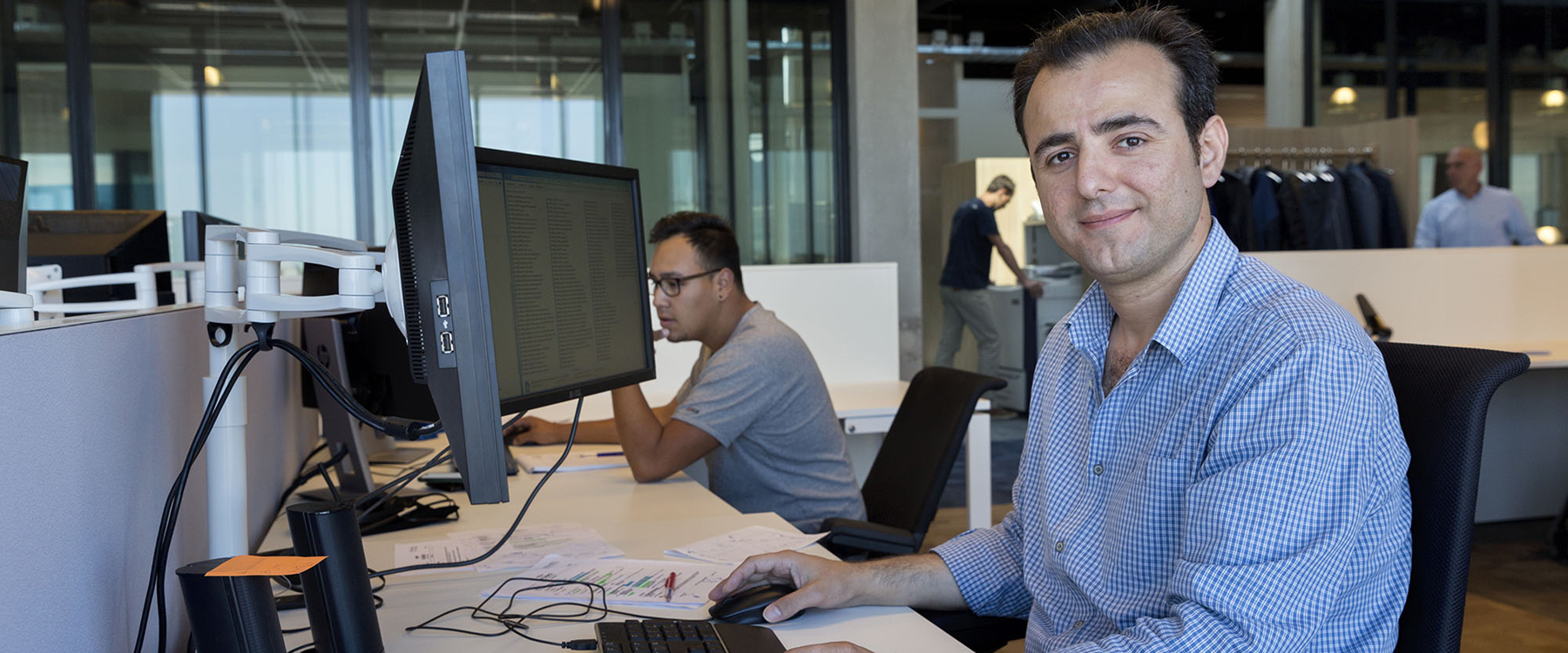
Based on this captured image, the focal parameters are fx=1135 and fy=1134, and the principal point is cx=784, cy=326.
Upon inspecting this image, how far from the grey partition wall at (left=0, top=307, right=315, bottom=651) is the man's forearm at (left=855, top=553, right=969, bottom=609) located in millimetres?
736

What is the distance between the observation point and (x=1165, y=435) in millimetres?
1115

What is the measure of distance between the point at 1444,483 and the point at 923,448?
1239 millimetres

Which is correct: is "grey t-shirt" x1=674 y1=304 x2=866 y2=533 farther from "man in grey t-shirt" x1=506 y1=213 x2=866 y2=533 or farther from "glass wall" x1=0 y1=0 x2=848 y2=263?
"glass wall" x1=0 y1=0 x2=848 y2=263

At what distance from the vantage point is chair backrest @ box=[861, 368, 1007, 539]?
215 centimetres

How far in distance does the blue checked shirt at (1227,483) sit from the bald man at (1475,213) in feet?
17.5

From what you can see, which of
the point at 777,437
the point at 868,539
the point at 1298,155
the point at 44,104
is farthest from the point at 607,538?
the point at 1298,155

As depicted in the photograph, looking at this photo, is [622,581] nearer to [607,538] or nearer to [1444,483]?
[607,538]

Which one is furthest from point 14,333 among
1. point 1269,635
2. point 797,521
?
point 797,521

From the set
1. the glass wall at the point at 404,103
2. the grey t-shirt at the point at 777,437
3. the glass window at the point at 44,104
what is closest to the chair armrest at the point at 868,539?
the grey t-shirt at the point at 777,437

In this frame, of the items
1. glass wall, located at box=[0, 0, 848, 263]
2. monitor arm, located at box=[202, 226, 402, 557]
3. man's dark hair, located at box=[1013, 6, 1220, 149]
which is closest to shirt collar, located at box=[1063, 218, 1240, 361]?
man's dark hair, located at box=[1013, 6, 1220, 149]

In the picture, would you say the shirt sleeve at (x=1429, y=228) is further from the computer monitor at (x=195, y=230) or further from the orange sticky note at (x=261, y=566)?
the orange sticky note at (x=261, y=566)

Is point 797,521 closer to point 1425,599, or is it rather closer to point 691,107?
point 1425,599

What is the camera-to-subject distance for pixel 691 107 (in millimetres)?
5562

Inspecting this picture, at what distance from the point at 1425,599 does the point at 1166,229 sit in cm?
43
